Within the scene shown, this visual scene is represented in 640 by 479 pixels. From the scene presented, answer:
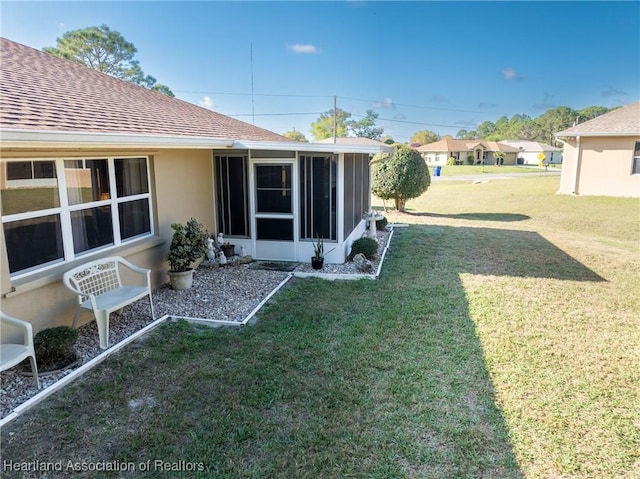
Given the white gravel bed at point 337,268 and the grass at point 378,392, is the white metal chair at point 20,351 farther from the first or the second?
the white gravel bed at point 337,268

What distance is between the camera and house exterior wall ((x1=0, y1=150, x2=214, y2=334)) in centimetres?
462

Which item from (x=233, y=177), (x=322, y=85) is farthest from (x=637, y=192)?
(x=322, y=85)

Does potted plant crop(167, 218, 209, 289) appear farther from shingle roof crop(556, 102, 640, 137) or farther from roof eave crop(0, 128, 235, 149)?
shingle roof crop(556, 102, 640, 137)

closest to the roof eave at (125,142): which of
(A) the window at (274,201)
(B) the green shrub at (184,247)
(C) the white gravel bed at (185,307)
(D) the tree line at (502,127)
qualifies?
(A) the window at (274,201)

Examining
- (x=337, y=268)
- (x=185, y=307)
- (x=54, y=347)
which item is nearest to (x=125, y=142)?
(x=54, y=347)

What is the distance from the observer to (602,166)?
20.1m

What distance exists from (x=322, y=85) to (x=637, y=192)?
40233mm

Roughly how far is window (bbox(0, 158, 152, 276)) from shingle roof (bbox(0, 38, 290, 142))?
65 centimetres

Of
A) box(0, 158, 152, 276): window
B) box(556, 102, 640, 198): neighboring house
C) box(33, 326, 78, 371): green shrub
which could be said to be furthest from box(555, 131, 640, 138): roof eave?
box(33, 326, 78, 371): green shrub

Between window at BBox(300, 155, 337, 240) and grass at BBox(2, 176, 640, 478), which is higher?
window at BBox(300, 155, 337, 240)

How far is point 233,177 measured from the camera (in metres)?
9.02

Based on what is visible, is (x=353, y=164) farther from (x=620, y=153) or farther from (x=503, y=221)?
(x=620, y=153)

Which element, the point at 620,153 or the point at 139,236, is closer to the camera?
the point at 139,236

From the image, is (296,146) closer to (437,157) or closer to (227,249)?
(227,249)
